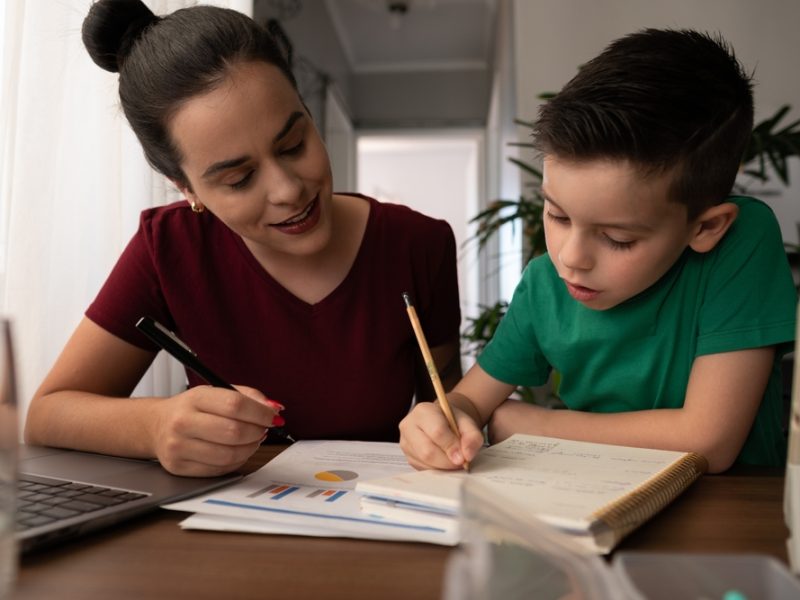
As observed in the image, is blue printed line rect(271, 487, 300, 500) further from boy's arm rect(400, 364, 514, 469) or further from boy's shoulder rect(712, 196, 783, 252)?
boy's shoulder rect(712, 196, 783, 252)

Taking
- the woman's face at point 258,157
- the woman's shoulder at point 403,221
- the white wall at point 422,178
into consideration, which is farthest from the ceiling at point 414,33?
the woman's face at point 258,157

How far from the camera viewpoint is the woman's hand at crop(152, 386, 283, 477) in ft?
2.28

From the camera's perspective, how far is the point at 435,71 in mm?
6188

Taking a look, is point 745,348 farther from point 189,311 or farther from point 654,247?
point 189,311

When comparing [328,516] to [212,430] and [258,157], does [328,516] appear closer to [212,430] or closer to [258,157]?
[212,430]

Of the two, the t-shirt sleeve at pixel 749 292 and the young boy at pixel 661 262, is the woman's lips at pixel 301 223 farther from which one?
the t-shirt sleeve at pixel 749 292

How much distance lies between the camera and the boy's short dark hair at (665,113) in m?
0.78

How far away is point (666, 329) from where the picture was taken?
931mm

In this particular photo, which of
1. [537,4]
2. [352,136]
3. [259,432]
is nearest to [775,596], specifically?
[259,432]

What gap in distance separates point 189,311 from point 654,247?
69 centimetres

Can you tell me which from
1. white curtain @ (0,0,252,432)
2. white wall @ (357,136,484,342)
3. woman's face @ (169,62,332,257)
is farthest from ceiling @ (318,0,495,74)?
woman's face @ (169,62,332,257)

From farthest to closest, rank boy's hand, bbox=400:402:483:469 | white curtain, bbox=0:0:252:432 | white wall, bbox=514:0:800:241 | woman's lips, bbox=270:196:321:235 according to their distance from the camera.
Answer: white wall, bbox=514:0:800:241
white curtain, bbox=0:0:252:432
woman's lips, bbox=270:196:321:235
boy's hand, bbox=400:402:483:469

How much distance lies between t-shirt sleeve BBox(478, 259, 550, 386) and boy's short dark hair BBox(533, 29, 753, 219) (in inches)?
10.1

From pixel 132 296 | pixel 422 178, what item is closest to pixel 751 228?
pixel 132 296
